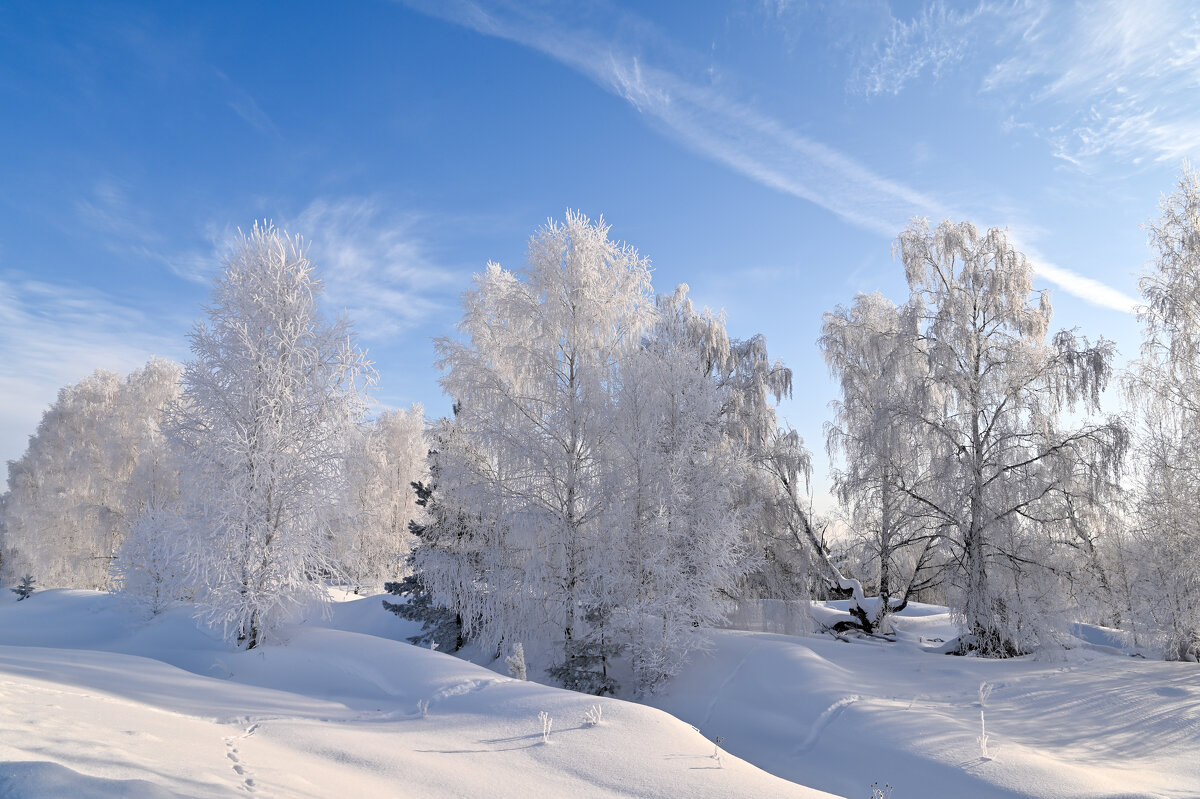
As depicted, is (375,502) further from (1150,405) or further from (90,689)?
(1150,405)

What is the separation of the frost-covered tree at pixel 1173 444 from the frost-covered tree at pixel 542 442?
1176 cm

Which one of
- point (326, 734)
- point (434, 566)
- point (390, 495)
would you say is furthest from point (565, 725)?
point (390, 495)

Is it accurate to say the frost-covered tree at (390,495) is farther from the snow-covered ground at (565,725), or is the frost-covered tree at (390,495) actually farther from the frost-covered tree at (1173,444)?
the frost-covered tree at (1173,444)

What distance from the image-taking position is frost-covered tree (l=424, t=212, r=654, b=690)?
14188mm

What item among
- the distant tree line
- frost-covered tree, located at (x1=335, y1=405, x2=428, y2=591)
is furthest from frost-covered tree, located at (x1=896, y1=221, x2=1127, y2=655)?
frost-covered tree, located at (x1=335, y1=405, x2=428, y2=591)

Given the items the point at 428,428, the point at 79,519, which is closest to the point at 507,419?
the point at 428,428

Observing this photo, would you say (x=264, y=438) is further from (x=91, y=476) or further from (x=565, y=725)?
(x=91, y=476)

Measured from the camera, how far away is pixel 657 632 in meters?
12.6

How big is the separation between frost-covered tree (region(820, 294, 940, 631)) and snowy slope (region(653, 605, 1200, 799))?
3.60 m

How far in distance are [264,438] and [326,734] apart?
7090 millimetres

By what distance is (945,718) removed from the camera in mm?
9562

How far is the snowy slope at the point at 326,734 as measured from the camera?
4387mm

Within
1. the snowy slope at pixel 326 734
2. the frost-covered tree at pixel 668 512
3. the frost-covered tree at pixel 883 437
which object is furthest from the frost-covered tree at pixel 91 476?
the frost-covered tree at pixel 883 437

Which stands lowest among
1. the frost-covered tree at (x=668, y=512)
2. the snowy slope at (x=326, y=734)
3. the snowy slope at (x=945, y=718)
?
the snowy slope at (x=945, y=718)
